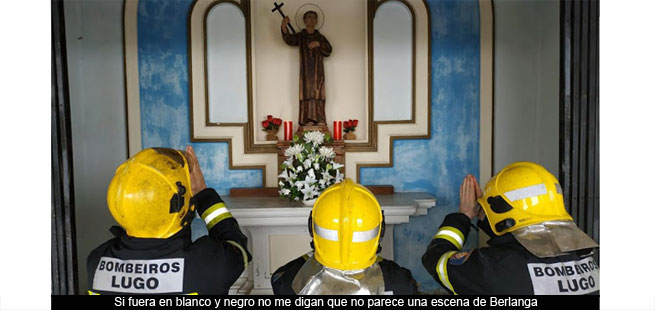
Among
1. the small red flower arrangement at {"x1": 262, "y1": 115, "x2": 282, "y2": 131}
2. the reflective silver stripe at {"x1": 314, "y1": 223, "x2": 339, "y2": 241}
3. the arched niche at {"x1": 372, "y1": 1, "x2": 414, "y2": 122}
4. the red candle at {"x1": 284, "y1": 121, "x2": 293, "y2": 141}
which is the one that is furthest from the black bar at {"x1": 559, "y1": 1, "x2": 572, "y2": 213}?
the small red flower arrangement at {"x1": 262, "y1": 115, "x2": 282, "y2": 131}

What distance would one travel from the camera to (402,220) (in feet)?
11.8

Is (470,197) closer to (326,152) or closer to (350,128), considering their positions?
(326,152)

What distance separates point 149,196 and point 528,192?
1636 millimetres

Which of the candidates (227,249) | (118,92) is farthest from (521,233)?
(118,92)

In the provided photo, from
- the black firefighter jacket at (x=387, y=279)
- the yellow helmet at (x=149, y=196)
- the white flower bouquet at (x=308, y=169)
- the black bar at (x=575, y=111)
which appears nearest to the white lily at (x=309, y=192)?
the white flower bouquet at (x=308, y=169)

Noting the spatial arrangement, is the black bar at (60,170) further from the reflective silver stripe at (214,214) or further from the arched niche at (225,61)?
the arched niche at (225,61)

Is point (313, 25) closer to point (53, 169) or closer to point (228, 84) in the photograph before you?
point (228, 84)

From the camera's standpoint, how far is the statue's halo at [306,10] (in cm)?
411

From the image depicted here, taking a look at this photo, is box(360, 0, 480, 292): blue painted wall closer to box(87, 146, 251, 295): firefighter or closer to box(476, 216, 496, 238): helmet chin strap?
box(476, 216, 496, 238): helmet chin strap

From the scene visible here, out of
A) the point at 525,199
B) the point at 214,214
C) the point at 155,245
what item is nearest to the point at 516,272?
the point at 525,199

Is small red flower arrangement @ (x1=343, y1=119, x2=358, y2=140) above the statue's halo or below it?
below

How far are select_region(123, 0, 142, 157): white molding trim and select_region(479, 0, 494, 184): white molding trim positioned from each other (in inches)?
129

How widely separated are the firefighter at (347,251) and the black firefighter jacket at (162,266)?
324 mm

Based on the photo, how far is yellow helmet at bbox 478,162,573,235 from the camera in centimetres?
189
